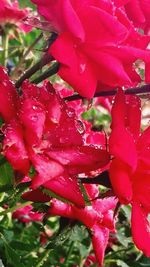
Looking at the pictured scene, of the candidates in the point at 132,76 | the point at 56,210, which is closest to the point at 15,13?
the point at 56,210

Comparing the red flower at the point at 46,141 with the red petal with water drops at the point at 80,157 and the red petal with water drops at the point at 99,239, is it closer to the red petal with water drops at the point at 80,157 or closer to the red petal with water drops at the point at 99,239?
the red petal with water drops at the point at 80,157

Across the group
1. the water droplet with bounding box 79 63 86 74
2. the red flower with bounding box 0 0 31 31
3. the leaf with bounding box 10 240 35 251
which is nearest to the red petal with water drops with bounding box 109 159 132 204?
the water droplet with bounding box 79 63 86 74

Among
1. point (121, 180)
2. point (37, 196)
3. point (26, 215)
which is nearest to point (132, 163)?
point (121, 180)

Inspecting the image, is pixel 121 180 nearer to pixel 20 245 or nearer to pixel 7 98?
pixel 7 98

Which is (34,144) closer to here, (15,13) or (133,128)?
(133,128)

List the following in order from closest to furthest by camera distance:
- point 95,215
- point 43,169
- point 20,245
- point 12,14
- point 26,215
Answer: point 43,169
point 95,215
point 20,245
point 12,14
point 26,215

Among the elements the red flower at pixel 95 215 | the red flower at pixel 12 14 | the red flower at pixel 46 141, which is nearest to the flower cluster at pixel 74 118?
the red flower at pixel 46 141
